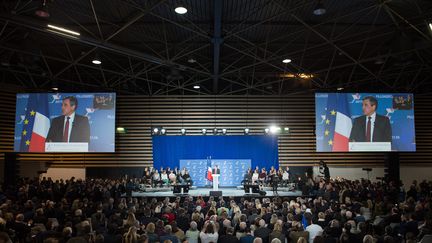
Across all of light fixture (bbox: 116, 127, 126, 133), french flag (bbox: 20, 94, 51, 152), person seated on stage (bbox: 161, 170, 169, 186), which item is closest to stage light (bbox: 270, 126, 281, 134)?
person seated on stage (bbox: 161, 170, 169, 186)

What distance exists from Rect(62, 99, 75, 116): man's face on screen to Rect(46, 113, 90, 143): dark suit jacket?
1.11ft

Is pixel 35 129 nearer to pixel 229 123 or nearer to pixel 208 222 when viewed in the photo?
pixel 229 123

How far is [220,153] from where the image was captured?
24.3m

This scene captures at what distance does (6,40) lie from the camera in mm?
16844

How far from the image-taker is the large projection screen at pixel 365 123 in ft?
65.5

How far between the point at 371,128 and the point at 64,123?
16416 mm

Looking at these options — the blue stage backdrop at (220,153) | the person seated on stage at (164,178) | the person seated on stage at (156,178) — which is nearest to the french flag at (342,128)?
the blue stage backdrop at (220,153)

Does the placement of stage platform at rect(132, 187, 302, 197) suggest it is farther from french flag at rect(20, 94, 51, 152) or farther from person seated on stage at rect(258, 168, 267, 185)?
french flag at rect(20, 94, 51, 152)

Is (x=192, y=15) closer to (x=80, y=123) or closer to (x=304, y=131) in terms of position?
(x=80, y=123)

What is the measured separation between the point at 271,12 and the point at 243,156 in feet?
37.1

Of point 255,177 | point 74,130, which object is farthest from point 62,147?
point 255,177

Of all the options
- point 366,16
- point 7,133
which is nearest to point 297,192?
point 366,16

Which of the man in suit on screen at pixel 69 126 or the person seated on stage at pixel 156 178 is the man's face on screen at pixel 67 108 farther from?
the person seated on stage at pixel 156 178

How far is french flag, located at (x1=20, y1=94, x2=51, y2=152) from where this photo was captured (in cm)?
2030
